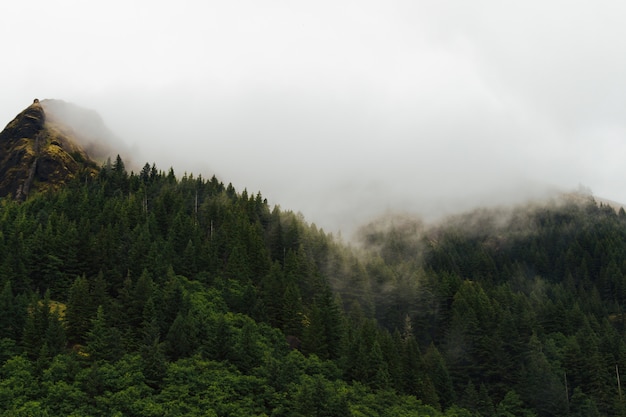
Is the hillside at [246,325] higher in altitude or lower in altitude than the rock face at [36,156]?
lower

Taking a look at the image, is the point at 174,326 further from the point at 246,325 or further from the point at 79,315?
the point at 79,315

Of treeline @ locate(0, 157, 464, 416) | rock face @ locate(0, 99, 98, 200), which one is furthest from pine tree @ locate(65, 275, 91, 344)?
rock face @ locate(0, 99, 98, 200)

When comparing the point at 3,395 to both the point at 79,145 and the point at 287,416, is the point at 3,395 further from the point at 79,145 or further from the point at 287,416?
the point at 79,145

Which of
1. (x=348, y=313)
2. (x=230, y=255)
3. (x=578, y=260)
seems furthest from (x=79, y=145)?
(x=578, y=260)

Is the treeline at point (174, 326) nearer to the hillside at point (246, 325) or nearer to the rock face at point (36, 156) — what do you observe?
the hillside at point (246, 325)

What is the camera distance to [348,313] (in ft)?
342

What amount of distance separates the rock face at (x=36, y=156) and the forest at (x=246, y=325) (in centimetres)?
3661

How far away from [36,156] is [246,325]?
133 meters

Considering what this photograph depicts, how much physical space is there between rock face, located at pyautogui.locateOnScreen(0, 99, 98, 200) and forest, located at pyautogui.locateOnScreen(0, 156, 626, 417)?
3661 cm

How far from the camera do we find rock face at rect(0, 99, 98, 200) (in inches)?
6521

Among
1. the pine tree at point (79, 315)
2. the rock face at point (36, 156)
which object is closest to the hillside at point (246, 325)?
the pine tree at point (79, 315)

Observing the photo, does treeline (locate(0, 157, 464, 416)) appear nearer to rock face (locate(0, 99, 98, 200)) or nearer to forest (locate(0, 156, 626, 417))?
forest (locate(0, 156, 626, 417))

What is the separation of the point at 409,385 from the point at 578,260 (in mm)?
112384

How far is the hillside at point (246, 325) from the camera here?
6025 cm
